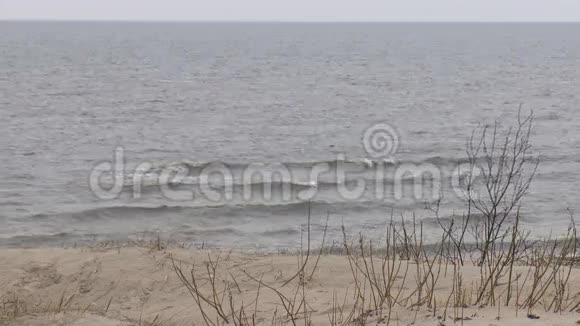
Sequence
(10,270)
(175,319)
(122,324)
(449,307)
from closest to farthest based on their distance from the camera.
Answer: (449,307), (122,324), (175,319), (10,270)

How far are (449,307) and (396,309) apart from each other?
0.38 m

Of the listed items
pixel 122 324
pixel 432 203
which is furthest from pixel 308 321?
pixel 432 203

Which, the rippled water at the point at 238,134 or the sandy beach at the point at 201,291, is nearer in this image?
the sandy beach at the point at 201,291

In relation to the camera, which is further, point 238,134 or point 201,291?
point 238,134

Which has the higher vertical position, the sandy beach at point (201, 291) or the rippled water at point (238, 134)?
the rippled water at point (238, 134)

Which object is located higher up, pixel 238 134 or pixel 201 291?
pixel 238 134

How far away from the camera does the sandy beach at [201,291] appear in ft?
16.6

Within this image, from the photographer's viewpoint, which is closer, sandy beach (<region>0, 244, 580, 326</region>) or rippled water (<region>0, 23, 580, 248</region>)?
sandy beach (<region>0, 244, 580, 326</region>)

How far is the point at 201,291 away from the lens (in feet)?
22.5

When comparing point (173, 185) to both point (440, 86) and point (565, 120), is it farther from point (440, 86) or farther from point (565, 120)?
point (440, 86)

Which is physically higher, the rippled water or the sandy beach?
the rippled water

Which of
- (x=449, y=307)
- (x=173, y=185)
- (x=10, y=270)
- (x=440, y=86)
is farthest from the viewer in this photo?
(x=440, y=86)

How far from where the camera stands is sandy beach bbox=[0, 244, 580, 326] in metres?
5.07

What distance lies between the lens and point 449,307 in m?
5.20
